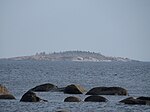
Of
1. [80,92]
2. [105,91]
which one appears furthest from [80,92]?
[105,91]

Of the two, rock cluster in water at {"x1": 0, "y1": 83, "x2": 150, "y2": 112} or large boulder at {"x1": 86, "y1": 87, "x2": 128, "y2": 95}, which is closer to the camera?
rock cluster in water at {"x1": 0, "y1": 83, "x2": 150, "y2": 112}

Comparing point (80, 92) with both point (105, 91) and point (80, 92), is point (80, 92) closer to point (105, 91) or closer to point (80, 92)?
point (80, 92)

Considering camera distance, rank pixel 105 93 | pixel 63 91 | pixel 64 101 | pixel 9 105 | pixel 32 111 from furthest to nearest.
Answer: pixel 63 91, pixel 105 93, pixel 64 101, pixel 9 105, pixel 32 111

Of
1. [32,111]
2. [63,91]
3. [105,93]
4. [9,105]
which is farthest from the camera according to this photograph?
[63,91]

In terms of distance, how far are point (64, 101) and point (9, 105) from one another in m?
6.64

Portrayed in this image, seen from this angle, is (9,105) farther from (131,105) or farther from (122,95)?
(122,95)

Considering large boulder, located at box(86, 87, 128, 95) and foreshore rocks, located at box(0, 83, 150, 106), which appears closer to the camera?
foreshore rocks, located at box(0, 83, 150, 106)

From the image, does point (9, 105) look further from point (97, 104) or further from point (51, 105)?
point (97, 104)

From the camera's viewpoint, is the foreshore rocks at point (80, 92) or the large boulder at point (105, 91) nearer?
the foreshore rocks at point (80, 92)

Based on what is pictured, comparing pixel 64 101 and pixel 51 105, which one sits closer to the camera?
pixel 51 105

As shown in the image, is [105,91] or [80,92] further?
[80,92]

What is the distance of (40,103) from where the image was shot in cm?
5281

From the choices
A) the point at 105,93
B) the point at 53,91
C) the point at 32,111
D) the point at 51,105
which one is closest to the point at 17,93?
the point at 53,91

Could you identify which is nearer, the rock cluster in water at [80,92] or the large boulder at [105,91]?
the rock cluster in water at [80,92]
